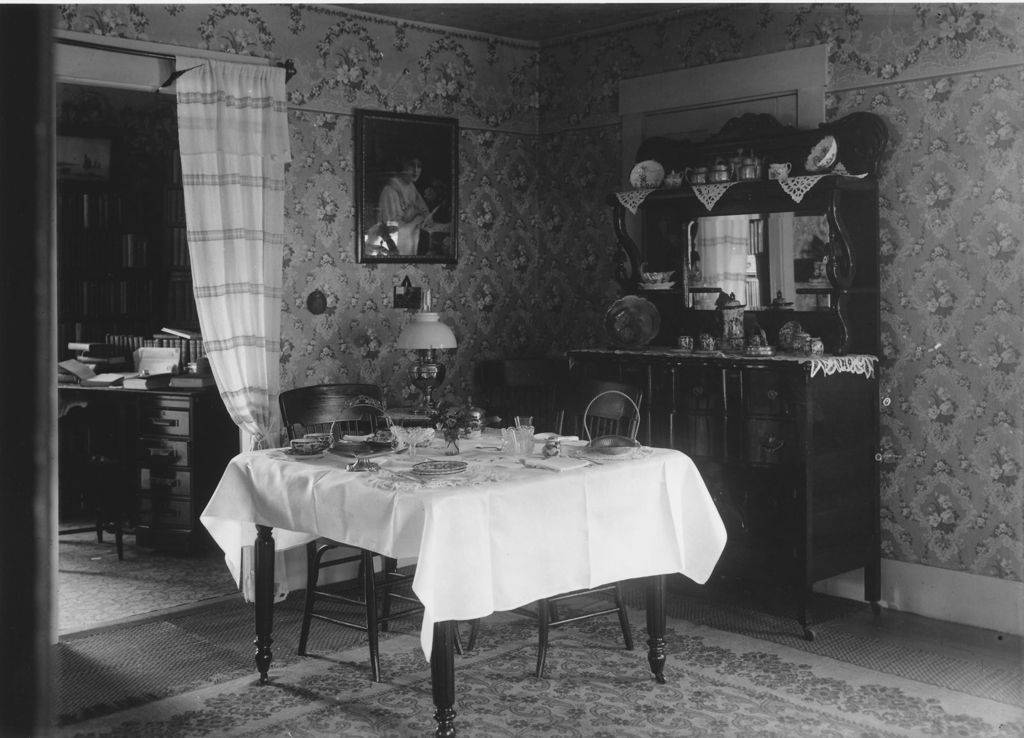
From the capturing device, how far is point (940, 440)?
5.06 metres

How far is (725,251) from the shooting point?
5.76 m

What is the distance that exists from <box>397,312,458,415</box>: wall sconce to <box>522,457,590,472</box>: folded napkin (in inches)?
69.0

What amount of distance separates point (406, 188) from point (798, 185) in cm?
227

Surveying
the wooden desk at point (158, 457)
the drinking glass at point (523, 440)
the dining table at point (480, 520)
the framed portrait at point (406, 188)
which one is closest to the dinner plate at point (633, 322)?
the framed portrait at point (406, 188)

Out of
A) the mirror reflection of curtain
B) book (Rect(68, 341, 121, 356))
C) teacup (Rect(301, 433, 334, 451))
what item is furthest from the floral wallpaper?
book (Rect(68, 341, 121, 356))

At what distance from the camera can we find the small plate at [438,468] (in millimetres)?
3721

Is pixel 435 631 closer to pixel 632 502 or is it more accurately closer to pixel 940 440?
pixel 632 502

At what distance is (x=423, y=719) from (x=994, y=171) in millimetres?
3421

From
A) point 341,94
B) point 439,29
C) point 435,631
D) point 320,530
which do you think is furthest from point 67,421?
point 435,631

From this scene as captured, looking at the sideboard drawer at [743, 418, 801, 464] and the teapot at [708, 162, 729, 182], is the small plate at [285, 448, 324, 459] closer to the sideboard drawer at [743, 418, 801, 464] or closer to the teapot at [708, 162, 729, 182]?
the sideboard drawer at [743, 418, 801, 464]

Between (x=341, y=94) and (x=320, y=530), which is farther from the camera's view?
(x=341, y=94)

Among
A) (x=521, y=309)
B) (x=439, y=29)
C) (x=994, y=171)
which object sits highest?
(x=439, y=29)

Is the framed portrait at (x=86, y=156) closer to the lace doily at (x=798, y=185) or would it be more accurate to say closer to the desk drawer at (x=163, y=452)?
the desk drawer at (x=163, y=452)

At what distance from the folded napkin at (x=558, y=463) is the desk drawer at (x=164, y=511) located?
303 cm
